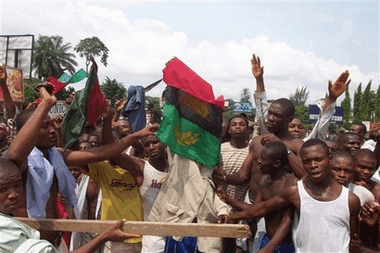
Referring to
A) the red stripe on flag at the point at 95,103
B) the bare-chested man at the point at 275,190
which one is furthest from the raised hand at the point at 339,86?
the red stripe on flag at the point at 95,103

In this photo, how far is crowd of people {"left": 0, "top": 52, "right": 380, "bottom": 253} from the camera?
112 inches

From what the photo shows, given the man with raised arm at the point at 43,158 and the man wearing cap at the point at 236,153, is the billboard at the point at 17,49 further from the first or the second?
the man with raised arm at the point at 43,158

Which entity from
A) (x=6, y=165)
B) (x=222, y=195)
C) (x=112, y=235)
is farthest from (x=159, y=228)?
(x=222, y=195)

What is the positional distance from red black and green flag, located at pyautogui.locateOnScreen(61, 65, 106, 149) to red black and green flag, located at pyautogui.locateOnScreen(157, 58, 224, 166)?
2.03 feet

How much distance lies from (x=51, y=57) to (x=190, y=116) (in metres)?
64.2

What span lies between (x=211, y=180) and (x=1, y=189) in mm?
2321

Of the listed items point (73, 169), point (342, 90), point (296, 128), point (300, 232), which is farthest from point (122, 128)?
point (300, 232)

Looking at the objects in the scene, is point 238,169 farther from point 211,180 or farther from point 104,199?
point 104,199

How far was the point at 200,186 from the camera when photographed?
4.13 metres

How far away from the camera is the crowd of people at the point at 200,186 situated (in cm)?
285

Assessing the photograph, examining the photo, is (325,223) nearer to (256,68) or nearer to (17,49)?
(256,68)

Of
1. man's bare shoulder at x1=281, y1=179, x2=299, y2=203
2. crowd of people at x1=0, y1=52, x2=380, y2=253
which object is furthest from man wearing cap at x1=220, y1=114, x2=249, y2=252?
man's bare shoulder at x1=281, y1=179, x2=299, y2=203

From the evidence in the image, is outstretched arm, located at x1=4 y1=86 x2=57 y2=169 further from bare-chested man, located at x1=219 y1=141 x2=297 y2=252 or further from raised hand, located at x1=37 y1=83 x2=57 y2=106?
bare-chested man, located at x1=219 y1=141 x2=297 y2=252

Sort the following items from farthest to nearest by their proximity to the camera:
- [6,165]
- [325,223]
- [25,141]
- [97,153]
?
[97,153]
[325,223]
[25,141]
[6,165]
